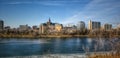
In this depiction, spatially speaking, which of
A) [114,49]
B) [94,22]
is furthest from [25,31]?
[114,49]

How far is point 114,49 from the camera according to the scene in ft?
15.7

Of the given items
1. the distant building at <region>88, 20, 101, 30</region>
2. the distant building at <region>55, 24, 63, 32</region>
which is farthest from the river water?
the distant building at <region>55, 24, 63, 32</region>

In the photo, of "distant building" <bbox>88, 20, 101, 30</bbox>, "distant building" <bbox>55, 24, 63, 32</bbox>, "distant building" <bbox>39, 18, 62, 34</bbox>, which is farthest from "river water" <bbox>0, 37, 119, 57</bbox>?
"distant building" <bbox>39, 18, 62, 34</bbox>

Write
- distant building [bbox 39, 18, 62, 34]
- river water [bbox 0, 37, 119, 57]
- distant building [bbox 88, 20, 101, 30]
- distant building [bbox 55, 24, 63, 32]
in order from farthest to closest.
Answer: distant building [bbox 39, 18, 62, 34] < distant building [bbox 55, 24, 63, 32] < distant building [bbox 88, 20, 101, 30] < river water [bbox 0, 37, 119, 57]

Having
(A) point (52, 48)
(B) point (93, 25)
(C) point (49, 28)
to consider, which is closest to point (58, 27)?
(C) point (49, 28)

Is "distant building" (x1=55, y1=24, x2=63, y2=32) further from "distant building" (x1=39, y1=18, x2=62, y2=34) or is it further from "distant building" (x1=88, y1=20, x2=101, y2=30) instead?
"distant building" (x1=88, y1=20, x2=101, y2=30)

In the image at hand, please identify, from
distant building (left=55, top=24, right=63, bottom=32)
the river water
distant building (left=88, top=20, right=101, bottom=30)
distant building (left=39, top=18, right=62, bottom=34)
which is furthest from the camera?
distant building (left=39, top=18, right=62, bottom=34)

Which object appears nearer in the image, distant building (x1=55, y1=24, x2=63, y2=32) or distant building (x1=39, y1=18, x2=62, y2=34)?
distant building (x1=55, y1=24, x2=63, y2=32)

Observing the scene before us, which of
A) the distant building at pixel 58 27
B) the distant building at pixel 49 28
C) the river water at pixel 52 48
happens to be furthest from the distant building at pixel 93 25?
the distant building at pixel 49 28

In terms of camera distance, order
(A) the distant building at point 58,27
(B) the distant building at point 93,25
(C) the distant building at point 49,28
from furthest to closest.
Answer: (C) the distant building at point 49,28 → (A) the distant building at point 58,27 → (B) the distant building at point 93,25

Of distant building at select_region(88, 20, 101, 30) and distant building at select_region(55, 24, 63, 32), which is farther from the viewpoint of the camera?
distant building at select_region(55, 24, 63, 32)

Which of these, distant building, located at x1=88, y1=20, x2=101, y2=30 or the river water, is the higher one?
distant building, located at x1=88, y1=20, x2=101, y2=30

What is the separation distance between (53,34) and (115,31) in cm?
1435

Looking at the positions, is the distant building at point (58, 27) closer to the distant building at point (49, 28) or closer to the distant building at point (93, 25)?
the distant building at point (49, 28)
